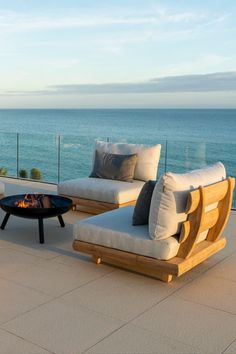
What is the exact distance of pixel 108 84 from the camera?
3609 cm

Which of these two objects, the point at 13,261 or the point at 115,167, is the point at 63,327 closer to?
the point at 13,261

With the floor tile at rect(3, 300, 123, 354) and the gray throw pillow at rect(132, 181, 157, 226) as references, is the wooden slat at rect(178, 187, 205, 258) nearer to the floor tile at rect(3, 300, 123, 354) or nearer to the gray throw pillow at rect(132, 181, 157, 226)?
the gray throw pillow at rect(132, 181, 157, 226)

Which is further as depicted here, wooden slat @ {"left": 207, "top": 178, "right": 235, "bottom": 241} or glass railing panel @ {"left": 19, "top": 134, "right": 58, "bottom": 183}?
glass railing panel @ {"left": 19, "top": 134, "right": 58, "bottom": 183}

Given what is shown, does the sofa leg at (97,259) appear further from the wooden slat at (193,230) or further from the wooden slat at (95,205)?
the wooden slat at (95,205)

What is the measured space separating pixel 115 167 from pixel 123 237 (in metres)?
2.42

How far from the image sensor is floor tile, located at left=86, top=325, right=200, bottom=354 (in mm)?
2432

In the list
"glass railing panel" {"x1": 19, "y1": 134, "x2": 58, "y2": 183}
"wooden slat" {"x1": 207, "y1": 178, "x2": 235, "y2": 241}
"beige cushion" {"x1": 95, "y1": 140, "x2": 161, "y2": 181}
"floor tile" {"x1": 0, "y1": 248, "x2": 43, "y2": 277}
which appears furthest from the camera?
"glass railing panel" {"x1": 19, "y1": 134, "x2": 58, "y2": 183}

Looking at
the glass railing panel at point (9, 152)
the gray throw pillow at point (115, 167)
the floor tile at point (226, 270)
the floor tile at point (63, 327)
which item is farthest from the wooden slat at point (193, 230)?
the glass railing panel at point (9, 152)

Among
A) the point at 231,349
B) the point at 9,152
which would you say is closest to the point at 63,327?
the point at 231,349

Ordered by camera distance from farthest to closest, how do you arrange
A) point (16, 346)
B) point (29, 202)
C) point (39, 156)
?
point (39, 156), point (29, 202), point (16, 346)

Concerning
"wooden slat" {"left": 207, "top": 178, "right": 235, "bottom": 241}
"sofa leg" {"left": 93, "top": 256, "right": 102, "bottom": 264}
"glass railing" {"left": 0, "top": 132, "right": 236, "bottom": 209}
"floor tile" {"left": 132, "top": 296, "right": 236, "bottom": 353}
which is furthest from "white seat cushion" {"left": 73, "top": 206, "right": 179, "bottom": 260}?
"glass railing" {"left": 0, "top": 132, "right": 236, "bottom": 209}

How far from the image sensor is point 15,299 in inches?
120

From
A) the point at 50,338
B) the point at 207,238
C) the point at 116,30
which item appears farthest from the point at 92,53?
the point at 50,338

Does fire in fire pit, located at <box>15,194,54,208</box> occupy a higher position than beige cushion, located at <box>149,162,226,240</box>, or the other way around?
beige cushion, located at <box>149,162,226,240</box>
